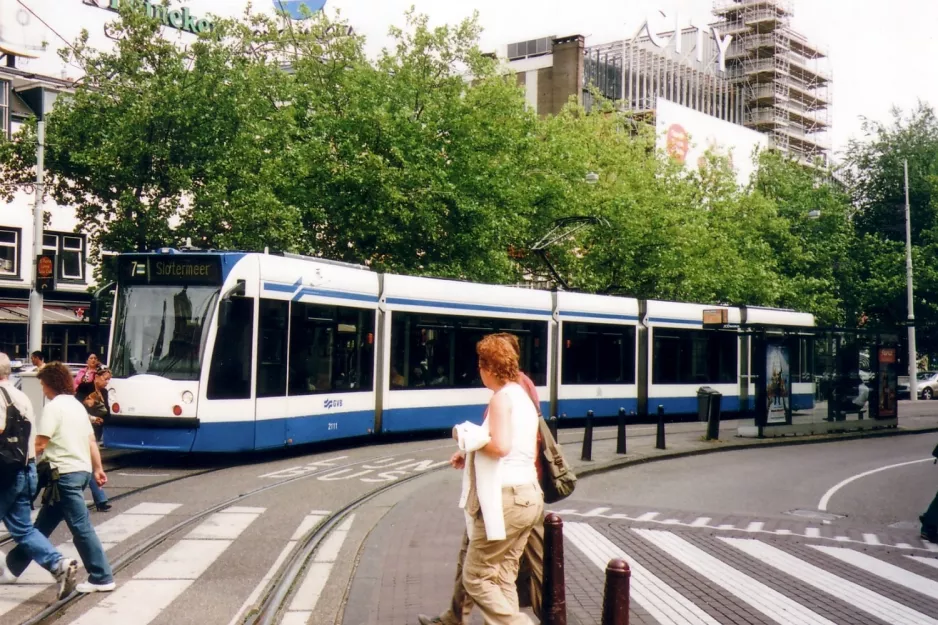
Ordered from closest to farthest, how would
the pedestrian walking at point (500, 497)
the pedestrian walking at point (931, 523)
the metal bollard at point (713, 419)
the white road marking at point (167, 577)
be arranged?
the pedestrian walking at point (500, 497) < the white road marking at point (167, 577) < the pedestrian walking at point (931, 523) < the metal bollard at point (713, 419)

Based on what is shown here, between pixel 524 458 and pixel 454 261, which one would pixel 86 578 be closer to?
pixel 524 458

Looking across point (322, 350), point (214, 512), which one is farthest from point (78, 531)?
point (322, 350)

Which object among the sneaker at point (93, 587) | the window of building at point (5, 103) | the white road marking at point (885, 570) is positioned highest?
the window of building at point (5, 103)

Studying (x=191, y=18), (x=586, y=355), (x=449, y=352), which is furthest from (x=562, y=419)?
(x=191, y=18)

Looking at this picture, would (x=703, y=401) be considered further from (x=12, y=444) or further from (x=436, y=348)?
(x=12, y=444)

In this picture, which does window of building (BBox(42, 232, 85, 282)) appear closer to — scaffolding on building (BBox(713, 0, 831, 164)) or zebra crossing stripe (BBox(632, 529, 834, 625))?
zebra crossing stripe (BBox(632, 529, 834, 625))

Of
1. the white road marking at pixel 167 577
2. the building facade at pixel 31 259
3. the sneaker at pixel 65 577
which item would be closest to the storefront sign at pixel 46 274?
the white road marking at pixel 167 577

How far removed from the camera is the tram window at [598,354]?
2177 cm

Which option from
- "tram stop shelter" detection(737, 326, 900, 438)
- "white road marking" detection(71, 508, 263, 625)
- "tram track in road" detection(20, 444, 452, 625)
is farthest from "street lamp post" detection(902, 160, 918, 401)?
"white road marking" detection(71, 508, 263, 625)

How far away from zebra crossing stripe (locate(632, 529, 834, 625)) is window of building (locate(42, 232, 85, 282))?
32643 millimetres

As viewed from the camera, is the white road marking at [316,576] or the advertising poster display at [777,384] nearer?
the white road marking at [316,576]

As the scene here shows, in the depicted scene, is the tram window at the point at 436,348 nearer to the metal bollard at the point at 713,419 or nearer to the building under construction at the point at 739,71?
the metal bollard at the point at 713,419

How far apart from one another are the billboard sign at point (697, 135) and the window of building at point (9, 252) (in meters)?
36.9

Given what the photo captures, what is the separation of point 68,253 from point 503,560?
3647cm
